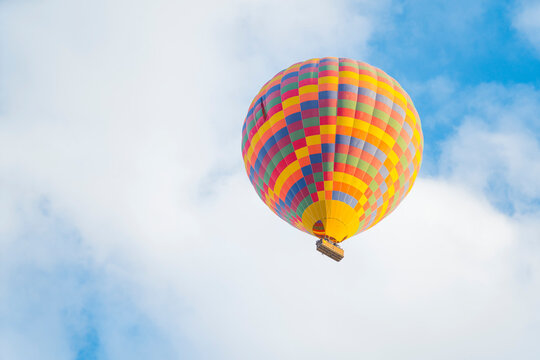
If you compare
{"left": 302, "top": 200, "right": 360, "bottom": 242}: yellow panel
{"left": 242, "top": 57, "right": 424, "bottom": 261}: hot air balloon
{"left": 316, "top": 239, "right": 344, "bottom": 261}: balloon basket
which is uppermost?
{"left": 242, "top": 57, "right": 424, "bottom": 261}: hot air balloon

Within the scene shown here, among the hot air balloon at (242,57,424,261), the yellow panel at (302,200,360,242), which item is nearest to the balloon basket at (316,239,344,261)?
the hot air balloon at (242,57,424,261)

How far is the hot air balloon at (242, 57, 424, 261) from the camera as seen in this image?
2089cm

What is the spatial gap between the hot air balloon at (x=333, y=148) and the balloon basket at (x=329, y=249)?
1.3 inches

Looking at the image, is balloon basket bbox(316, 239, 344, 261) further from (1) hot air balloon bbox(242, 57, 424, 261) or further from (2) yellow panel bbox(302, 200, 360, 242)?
(2) yellow panel bbox(302, 200, 360, 242)

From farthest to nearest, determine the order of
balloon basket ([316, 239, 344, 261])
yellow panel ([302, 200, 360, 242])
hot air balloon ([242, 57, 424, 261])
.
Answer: hot air balloon ([242, 57, 424, 261]) → yellow panel ([302, 200, 360, 242]) → balloon basket ([316, 239, 344, 261])

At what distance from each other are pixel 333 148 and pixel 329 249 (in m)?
3.34

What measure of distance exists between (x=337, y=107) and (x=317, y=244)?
473cm

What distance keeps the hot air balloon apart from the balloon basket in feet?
0.11

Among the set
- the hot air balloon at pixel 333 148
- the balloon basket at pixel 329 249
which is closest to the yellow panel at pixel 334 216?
the hot air balloon at pixel 333 148

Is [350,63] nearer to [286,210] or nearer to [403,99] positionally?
[403,99]

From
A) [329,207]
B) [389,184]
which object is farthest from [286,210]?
[389,184]

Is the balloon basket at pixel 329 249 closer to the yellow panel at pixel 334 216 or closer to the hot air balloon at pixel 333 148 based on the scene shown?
the hot air balloon at pixel 333 148

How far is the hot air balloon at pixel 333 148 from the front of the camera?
68.5 ft

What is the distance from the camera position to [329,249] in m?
20.4
